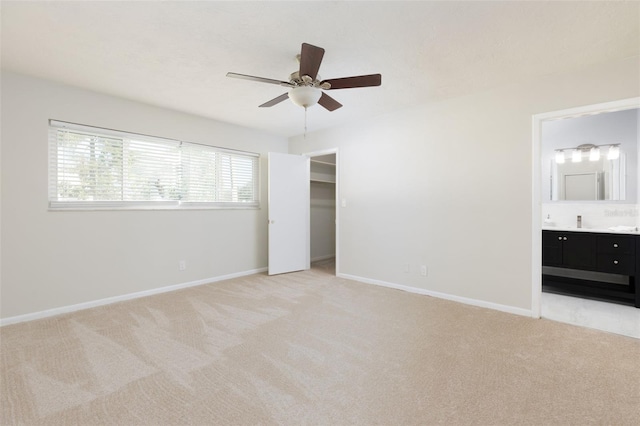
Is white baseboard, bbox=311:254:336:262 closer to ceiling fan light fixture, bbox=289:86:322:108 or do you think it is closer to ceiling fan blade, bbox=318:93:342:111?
ceiling fan blade, bbox=318:93:342:111

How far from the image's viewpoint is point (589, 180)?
158 inches

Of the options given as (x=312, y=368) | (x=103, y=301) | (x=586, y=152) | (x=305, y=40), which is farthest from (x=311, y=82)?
(x=586, y=152)

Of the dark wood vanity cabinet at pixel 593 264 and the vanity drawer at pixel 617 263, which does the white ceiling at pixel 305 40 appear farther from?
the vanity drawer at pixel 617 263

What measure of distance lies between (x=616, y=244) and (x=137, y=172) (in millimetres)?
5923

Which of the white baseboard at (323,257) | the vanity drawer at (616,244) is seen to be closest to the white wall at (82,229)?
the white baseboard at (323,257)

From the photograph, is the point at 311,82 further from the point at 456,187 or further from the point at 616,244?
the point at 616,244

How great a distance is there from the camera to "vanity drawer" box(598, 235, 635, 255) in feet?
10.9

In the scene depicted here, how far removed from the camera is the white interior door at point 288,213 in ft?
15.5

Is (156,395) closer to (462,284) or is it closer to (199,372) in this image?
(199,372)

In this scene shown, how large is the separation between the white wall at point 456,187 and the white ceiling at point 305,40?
28 cm

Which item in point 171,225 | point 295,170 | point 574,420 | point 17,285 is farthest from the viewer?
point 295,170

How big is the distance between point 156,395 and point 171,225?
8.47 feet

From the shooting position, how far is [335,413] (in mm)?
1594

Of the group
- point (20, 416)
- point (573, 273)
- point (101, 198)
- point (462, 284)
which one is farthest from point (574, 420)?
point (101, 198)
